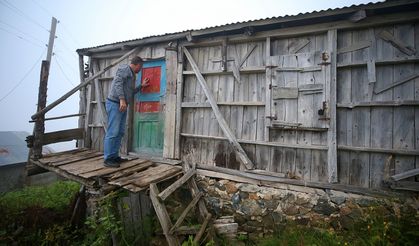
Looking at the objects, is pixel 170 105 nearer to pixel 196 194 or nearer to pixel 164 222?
pixel 196 194

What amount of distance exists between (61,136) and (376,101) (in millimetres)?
6976

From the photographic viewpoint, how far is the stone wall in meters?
3.56

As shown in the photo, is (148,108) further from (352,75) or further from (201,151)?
(352,75)

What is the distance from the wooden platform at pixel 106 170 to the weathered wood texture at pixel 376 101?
3365 mm

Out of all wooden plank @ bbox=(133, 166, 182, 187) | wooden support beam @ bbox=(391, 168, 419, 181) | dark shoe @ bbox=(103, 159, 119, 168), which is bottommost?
wooden plank @ bbox=(133, 166, 182, 187)

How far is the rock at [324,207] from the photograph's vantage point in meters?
3.73

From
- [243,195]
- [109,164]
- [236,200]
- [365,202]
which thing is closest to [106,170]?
[109,164]

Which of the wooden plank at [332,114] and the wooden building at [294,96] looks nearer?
the wooden building at [294,96]

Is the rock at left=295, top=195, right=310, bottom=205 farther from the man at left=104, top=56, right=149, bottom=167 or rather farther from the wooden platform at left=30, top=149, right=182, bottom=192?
the man at left=104, top=56, right=149, bottom=167

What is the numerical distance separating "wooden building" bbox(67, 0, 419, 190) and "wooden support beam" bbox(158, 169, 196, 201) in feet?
1.49

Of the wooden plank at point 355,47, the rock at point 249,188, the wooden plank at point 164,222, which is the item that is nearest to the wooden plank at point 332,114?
the wooden plank at point 355,47

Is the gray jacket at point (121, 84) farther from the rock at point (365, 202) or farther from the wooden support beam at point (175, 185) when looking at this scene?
the rock at point (365, 202)

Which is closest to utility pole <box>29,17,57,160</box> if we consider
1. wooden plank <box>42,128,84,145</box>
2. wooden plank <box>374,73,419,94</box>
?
wooden plank <box>42,128,84,145</box>

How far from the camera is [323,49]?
156 inches
